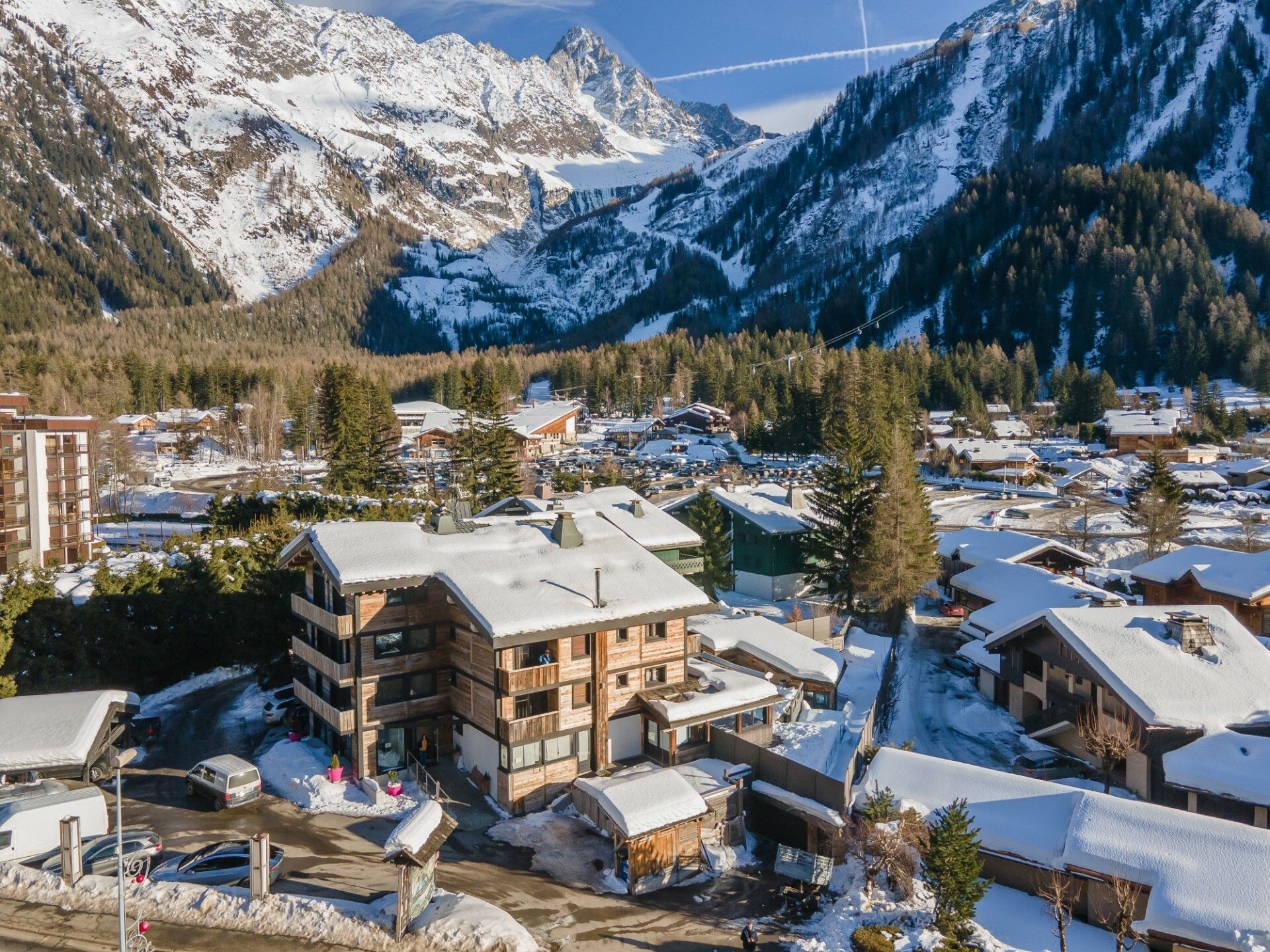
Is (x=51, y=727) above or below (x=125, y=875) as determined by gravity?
above

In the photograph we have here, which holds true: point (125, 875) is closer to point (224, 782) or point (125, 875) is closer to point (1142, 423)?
point (224, 782)

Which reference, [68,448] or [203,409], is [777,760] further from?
[203,409]

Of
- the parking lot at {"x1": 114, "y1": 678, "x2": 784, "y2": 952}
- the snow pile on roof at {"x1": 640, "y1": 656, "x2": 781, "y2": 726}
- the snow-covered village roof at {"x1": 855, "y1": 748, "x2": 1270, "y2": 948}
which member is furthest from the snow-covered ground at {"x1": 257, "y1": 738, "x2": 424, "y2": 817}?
the snow-covered village roof at {"x1": 855, "y1": 748, "x2": 1270, "y2": 948}

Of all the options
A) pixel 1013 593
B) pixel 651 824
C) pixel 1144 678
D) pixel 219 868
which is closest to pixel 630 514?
pixel 1013 593

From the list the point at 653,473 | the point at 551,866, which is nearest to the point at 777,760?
the point at 551,866

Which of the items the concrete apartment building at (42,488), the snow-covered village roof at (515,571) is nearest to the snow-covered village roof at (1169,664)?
the snow-covered village roof at (515,571)

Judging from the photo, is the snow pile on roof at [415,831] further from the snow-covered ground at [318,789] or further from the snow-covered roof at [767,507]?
the snow-covered roof at [767,507]
